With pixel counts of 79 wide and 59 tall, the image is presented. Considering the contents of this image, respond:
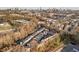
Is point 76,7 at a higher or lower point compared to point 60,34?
higher

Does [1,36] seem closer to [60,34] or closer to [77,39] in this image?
[60,34]

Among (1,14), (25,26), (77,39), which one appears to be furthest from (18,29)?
(77,39)

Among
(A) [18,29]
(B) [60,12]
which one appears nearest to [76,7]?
(B) [60,12]

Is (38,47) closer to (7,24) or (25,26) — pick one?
(25,26)
